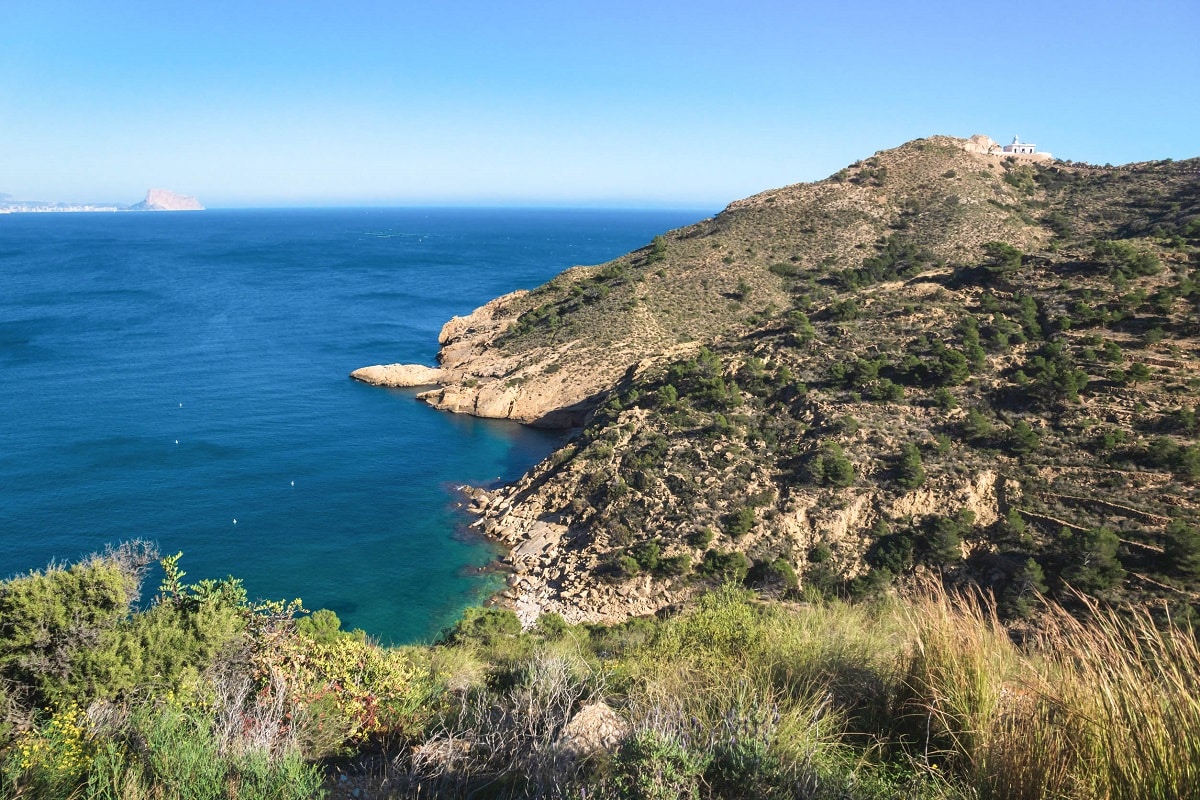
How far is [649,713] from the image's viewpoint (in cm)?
583

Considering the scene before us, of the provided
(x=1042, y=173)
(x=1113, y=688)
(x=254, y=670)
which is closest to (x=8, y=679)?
(x=254, y=670)

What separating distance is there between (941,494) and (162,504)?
33454 millimetres

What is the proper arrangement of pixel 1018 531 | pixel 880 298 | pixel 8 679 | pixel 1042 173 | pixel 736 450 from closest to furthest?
pixel 8 679
pixel 1018 531
pixel 736 450
pixel 880 298
pixel 1042 173

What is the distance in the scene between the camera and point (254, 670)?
10.5 meters

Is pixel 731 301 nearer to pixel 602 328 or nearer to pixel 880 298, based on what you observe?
pixel 602 328

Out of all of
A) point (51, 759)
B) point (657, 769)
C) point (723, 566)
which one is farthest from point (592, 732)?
point (723, 566)

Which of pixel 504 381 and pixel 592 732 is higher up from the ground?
pixel 592 732

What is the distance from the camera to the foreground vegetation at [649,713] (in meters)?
4.09

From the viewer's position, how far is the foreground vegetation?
4086mm

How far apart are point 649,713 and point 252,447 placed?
37.8 meters

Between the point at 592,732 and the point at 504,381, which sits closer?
the point at 592,732

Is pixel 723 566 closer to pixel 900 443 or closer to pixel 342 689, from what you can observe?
pixel 900 443

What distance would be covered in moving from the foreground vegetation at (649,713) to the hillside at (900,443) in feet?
44.1

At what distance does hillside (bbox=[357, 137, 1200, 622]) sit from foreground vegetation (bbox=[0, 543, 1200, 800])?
44.1 ft
